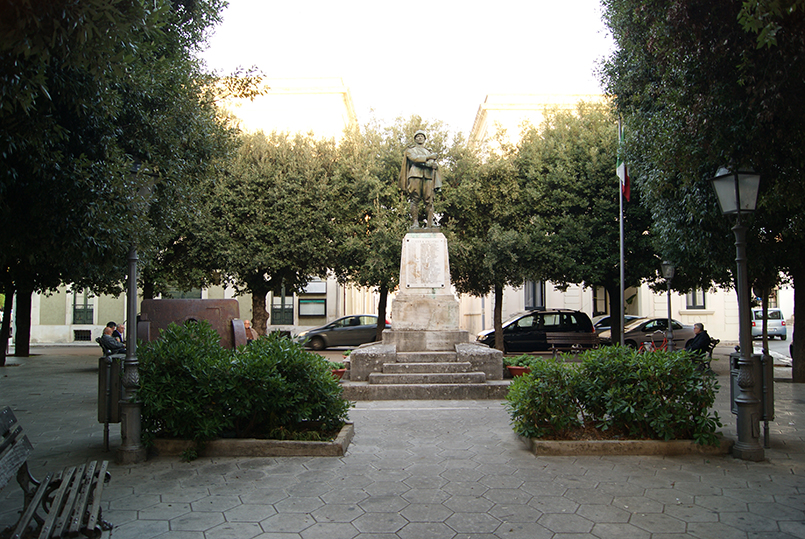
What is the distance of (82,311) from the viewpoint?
29297mm

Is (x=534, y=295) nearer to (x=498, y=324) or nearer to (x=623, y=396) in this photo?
(x=498, y=324)

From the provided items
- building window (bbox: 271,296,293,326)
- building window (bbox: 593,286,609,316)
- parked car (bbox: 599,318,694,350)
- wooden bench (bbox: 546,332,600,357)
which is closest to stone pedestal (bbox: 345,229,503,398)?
wooden bench (bbox: 546,332,600,357)

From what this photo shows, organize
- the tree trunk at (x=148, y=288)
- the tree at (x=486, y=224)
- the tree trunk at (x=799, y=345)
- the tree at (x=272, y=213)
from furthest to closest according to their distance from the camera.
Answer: the tree trunk at (x=148, y=288) < the tree at (x=272, y=213) < the tree at (x=486, y=224) < the tree trunk at (x=799, y=345)

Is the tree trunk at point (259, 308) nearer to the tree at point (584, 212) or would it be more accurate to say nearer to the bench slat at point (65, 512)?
the tree at point (584, 212)

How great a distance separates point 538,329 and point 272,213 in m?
10.1

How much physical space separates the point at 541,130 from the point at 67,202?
61.1 ft

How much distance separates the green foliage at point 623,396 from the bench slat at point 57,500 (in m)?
4.06

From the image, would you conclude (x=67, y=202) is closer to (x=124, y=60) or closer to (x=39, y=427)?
(x=124, y=60)

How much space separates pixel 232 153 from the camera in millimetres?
12008

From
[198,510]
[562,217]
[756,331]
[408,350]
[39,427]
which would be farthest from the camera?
[756,331]

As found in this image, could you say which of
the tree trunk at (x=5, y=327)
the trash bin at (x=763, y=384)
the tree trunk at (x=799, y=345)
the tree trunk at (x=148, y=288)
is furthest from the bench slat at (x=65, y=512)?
the tree trunk at (x=148, y=288)

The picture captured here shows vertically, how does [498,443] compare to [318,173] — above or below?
below

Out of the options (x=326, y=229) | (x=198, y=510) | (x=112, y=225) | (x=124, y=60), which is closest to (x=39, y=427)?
(x=112, y=225)

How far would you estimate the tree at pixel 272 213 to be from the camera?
63.1 feet
